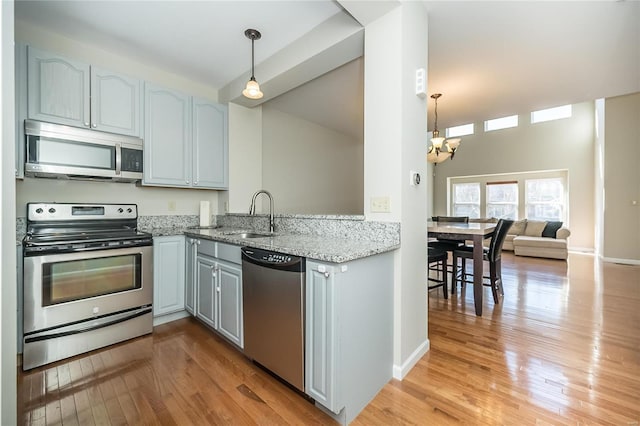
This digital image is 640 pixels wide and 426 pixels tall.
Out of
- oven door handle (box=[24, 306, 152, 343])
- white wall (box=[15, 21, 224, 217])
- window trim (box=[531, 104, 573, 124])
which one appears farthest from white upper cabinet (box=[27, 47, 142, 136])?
window trim (box=[531, 104, 573, 124])

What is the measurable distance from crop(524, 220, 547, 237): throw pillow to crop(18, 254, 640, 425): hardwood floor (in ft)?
15.0

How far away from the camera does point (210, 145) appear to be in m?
3.12

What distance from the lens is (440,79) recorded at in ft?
10.4

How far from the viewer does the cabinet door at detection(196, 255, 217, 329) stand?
88.4 inches

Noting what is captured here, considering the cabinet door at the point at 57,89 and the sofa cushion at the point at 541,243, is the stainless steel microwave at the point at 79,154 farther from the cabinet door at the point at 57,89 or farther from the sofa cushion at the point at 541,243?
the sofa cushion at the point at 541,243

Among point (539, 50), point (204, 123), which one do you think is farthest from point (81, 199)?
point (539, 50)

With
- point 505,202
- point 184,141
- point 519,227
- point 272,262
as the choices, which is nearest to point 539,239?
point 519,227

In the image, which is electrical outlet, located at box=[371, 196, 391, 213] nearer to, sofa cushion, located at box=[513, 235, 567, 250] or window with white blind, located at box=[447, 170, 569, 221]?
sofa cushion, located at box=[513, 235, 567, 250]

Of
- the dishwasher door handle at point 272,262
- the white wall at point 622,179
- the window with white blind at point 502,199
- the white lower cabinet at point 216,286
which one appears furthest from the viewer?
the window with white blind at point 502,199

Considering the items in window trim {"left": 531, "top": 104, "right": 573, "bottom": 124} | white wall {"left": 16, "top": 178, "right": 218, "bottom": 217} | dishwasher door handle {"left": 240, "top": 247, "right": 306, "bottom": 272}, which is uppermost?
window trim {"left": 531, "top": 104, "right": 573, "bottom": 124}

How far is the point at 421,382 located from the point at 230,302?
140 centimetres

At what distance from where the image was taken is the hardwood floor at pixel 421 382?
4.73 ft

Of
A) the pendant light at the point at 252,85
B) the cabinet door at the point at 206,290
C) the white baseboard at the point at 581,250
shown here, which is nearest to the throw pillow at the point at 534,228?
the white baseboard at the point at 581,250

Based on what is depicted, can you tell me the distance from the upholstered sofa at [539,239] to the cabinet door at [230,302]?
21.7ft
